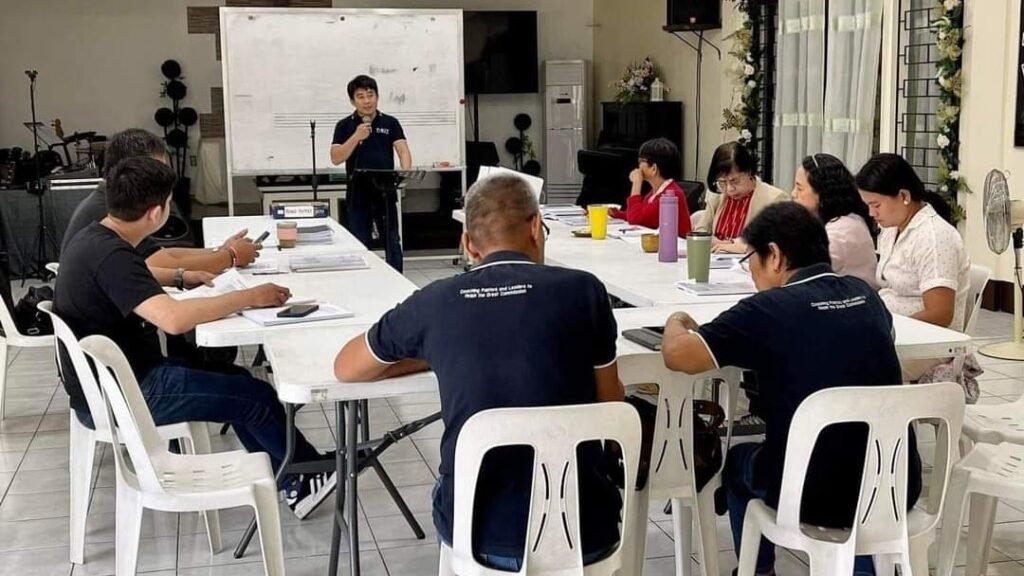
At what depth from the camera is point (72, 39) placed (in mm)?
10523

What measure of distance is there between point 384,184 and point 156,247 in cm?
292

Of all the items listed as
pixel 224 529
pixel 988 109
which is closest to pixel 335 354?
pixel 224 529

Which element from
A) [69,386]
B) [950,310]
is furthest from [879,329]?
[69,386]

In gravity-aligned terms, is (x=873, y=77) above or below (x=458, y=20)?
below

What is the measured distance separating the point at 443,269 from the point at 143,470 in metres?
6.24

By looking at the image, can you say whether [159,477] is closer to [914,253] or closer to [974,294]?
[914,253]

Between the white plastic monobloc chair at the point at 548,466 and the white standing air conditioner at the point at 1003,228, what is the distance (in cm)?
380

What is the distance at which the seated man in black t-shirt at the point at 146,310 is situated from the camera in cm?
283

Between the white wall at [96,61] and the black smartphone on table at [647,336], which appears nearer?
the black smartphone on table at [647,336]

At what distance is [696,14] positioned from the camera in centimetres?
899

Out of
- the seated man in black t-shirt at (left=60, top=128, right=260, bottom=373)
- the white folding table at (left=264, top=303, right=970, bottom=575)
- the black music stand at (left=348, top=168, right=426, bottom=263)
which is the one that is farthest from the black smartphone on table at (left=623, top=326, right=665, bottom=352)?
the black music stand at (left=348, top=168, right=426, bottom=263)

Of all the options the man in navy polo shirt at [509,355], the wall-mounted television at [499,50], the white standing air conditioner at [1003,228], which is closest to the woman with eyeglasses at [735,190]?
the white standing air conditioner at [1003,228]

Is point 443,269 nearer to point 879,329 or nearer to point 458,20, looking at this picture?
point 458,20

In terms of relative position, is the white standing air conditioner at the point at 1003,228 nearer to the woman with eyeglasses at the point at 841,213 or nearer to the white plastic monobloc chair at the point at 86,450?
the woman with eyeglasses at the point at 841,213
